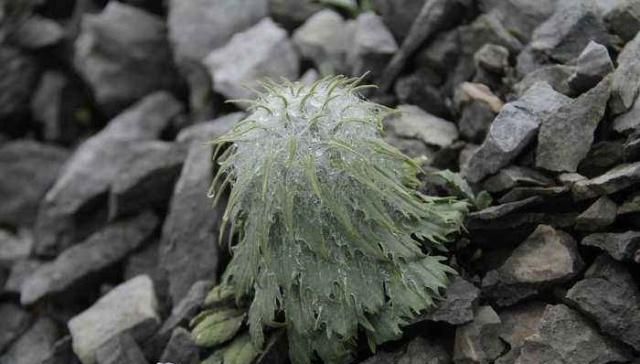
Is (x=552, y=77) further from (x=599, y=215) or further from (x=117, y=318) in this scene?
(x=117, y=318)

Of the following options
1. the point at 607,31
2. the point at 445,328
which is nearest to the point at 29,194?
the point at 445,328

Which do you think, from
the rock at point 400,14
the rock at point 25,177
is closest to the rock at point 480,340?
the rock at point 400,14

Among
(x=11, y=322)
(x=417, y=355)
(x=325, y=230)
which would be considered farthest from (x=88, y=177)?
(x=417, y=355)

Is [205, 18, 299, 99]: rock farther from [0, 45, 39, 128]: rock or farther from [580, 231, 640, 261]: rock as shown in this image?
[580, 231, 640, 261]: rock

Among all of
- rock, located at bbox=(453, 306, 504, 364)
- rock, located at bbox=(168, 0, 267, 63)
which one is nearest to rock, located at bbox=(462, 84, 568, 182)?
rock, located at bbox=(453, 306, 504, 364)

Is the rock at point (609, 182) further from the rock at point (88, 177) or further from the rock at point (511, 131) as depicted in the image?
the rock at point (88, 177)
